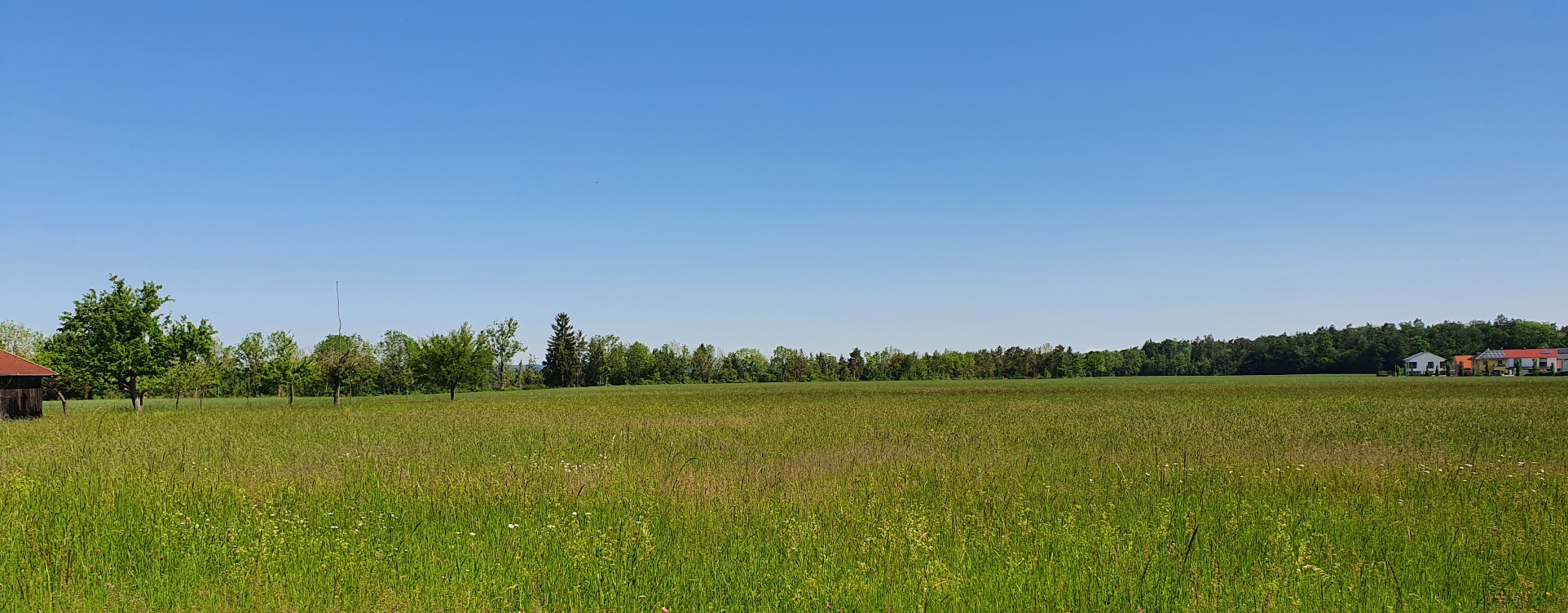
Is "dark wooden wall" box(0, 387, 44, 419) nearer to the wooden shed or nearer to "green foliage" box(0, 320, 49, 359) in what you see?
the wooden shed

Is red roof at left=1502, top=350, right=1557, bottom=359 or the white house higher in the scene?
red roof at left=1502, top=350, right=1557, bottom=359

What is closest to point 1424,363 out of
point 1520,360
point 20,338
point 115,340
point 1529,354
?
point 1520,360

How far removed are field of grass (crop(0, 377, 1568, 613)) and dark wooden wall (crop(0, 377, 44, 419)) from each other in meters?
21.7

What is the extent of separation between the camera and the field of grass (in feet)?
18.4

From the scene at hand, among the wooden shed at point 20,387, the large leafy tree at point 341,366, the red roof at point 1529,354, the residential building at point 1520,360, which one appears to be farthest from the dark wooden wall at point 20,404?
the red roof at point 1529,354

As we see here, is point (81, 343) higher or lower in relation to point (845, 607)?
higher

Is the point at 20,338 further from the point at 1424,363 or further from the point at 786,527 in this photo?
the point at 1424,363

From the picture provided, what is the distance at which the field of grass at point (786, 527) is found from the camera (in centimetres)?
561

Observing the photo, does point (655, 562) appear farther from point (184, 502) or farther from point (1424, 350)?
point (1424, 350)

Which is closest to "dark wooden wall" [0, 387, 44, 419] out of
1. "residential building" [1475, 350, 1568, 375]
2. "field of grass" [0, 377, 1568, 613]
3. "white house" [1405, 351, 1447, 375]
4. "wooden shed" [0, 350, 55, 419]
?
"wooden shed" [0, 350, 55, 419]

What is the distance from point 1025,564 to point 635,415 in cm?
2076

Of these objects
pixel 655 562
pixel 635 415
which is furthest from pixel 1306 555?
pixel 635 415

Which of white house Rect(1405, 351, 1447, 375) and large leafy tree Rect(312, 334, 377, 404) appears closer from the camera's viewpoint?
large leafy tree Rect(312, 334, 377, 404)

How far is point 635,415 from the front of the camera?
1016 inches
